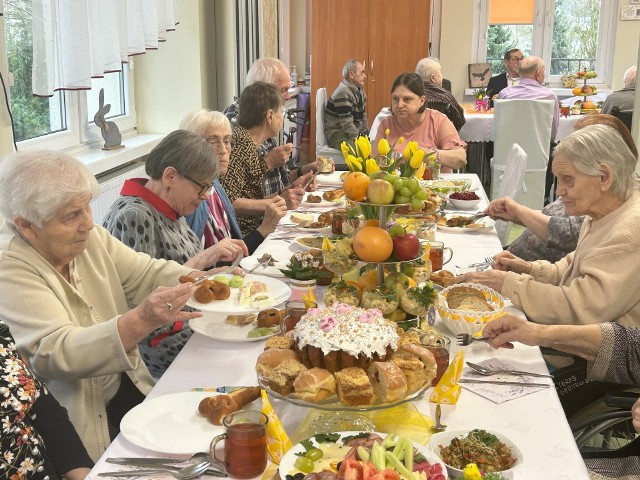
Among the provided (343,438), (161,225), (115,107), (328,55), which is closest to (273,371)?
(343,438)

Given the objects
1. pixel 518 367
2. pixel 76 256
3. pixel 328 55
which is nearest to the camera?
pixel 518 367

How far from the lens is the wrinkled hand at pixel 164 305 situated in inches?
71.2

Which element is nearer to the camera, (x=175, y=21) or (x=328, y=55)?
(x=175, y=21)

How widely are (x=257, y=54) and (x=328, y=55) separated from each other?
1.58 meters

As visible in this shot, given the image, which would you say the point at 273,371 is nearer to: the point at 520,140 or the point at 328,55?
the point at 520,140

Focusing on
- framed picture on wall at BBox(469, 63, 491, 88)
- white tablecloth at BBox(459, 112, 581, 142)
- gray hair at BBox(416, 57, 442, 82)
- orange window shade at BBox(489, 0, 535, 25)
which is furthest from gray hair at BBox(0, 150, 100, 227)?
orange window shade at BBox(489, 0, 535, 25)

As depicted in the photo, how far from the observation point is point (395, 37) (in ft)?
26.6

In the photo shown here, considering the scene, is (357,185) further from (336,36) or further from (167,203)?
(336,36)

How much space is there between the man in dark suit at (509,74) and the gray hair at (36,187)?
6.54 metres

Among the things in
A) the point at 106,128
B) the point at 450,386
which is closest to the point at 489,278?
the point at 450,386

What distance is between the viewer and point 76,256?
2037 millimetres

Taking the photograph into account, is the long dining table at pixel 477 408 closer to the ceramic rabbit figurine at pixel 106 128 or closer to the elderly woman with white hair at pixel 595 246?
the elderly woman with white hair at pixel 595 246

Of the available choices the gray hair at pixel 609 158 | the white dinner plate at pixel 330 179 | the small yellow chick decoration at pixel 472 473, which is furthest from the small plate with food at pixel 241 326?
the white dinner plate at pixel 330 179

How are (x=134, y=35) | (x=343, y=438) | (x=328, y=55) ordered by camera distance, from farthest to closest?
(x=328, y=55) < (x=134, y=35) < (x=343, y=438)
